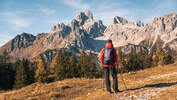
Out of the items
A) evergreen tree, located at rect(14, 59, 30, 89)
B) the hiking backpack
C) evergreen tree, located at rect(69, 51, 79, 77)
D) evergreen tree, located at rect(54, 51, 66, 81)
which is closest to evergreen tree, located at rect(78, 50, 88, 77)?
evergreen tree, located at rect(69, 51, 79, 77)

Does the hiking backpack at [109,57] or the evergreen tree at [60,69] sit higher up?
the hiking backpack at [109,57]

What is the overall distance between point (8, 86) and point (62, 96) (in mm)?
52899

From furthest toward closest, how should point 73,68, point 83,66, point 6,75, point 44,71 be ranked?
1. point 73,68
2. point 83,66
3. point 44,71
4. point 6,75

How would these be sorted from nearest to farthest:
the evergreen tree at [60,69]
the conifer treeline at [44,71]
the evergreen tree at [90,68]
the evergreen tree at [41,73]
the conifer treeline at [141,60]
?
the conifer treeline at [44,71], the evergreen tree at [41,73], the evergreen tree at [90,68], the evergreen tree at [60,69], the conifer treeline at [141,60]

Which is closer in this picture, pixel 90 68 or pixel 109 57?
pixel 109 57

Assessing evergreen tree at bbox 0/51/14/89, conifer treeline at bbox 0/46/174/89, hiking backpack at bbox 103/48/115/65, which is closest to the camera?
hiking backpack at bbox 103/48/115/65

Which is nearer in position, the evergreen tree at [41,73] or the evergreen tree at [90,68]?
the evergreen tree at [41,73]

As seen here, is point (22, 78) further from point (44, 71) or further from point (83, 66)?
point (83, 66)

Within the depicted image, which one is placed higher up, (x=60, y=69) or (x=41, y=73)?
(x=60, y=69)

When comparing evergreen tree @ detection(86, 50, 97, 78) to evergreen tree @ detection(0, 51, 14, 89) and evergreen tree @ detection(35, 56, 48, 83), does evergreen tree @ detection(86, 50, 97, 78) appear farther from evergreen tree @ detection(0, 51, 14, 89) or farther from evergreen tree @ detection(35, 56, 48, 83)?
evergreen tree @ detection(0, 51, 14, 89)

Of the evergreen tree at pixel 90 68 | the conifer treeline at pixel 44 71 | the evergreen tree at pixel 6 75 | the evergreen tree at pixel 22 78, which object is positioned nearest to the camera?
the evergreen tree at pixel 22 78

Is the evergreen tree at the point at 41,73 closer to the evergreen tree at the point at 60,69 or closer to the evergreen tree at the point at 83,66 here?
the evergreen tree at the point at 60,69

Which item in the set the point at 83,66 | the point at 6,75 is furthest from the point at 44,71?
the point at 83,66

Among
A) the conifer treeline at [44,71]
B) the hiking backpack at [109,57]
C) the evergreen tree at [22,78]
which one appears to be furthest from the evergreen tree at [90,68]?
the hiking backpack at [109,57]
